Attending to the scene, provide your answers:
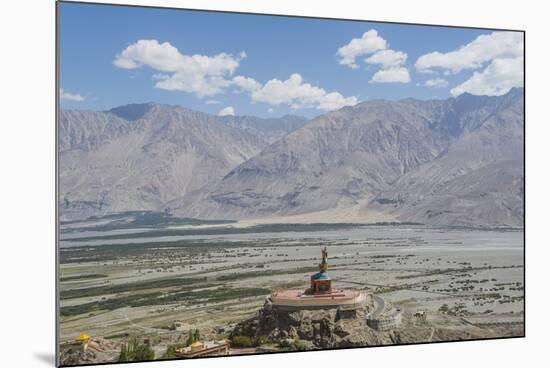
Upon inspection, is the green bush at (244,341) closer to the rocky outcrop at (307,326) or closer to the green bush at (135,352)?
the rocky outcrop at (307,326)

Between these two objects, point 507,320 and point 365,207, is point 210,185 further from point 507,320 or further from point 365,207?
point 507,320

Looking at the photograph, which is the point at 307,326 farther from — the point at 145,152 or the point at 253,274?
the point at 145,152

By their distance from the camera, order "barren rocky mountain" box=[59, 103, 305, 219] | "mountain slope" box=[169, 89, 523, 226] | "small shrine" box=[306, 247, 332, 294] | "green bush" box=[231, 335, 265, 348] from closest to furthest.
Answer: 1. "barren rocky mountain" box=[59, 103, 305, 219]
2. "green bush" box=[231, 335, 265, 348]
3. "small shrine" box=[306, 247, 332, 294]
4. "mountain slope" box=[169, 89, 523, 226]

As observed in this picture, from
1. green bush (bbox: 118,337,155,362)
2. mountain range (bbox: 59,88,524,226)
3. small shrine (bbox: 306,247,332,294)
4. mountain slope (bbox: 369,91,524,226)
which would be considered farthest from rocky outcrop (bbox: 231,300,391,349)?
mountain slope (bbox: 369,91,524,226)

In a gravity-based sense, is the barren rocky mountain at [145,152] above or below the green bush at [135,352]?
above

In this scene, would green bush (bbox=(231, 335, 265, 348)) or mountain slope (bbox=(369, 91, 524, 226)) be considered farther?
mountain slope (bbox=(369, 91, 524, 226))

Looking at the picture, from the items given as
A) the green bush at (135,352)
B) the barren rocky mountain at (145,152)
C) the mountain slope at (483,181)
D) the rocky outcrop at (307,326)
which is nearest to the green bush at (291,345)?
the rocky outcrop at (307,326)

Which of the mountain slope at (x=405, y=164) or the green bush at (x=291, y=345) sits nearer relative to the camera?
the green bush at (x=291, y=345)

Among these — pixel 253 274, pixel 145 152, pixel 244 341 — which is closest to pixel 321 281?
pixel 253 274

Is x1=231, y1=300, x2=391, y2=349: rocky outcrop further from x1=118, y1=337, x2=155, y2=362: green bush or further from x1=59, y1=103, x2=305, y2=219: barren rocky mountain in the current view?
x1=59, y1=103, x2=305, y2=219: barren rocky mountain

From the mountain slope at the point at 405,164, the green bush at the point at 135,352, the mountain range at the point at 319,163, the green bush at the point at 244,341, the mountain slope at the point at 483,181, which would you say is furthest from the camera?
the mountain slope at the point at 483,181
